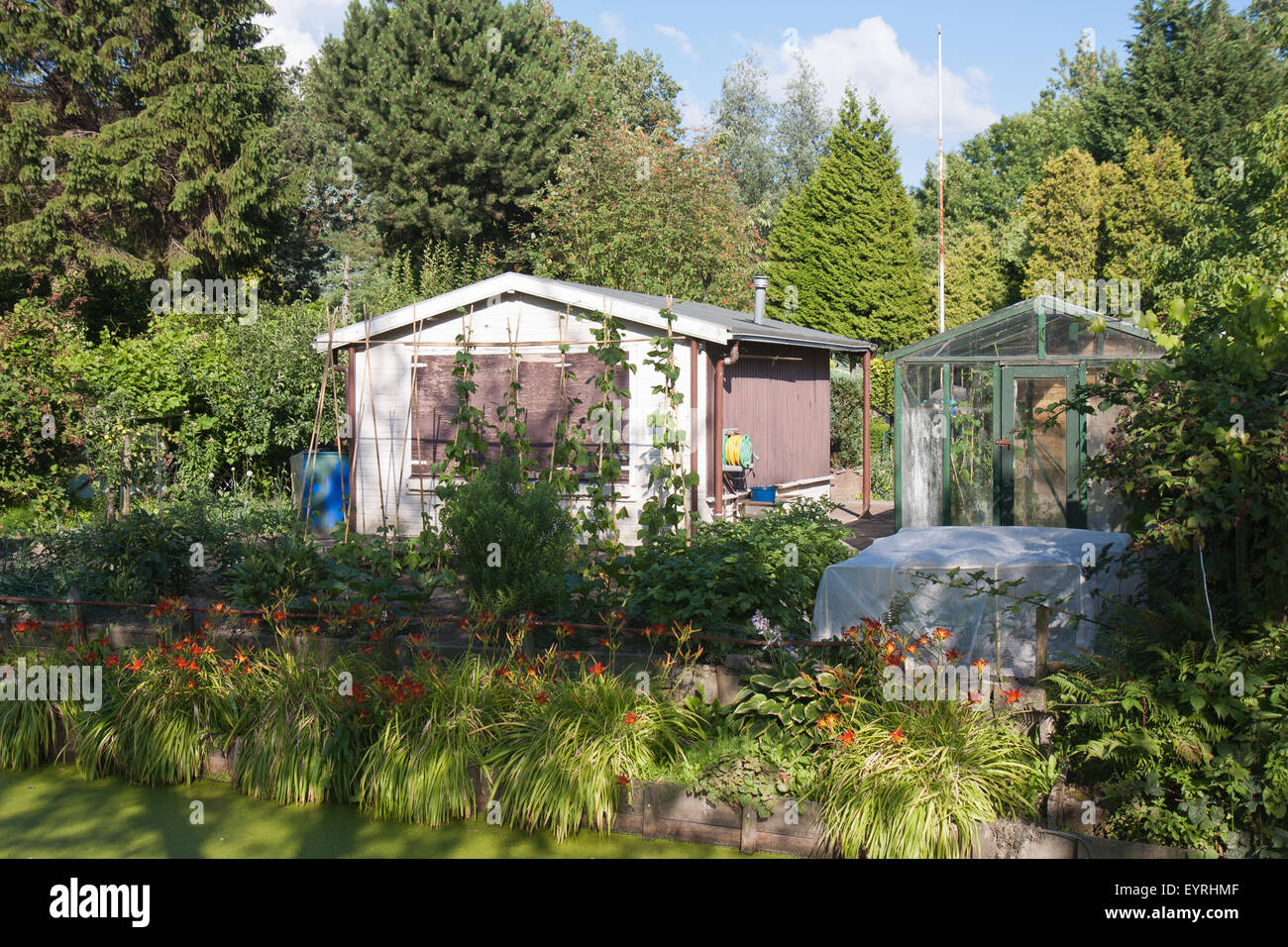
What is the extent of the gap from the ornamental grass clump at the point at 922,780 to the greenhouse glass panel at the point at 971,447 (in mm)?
7280

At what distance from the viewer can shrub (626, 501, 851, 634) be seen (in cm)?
639

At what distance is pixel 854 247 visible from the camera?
28.0 meters

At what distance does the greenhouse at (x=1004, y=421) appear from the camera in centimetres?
1129

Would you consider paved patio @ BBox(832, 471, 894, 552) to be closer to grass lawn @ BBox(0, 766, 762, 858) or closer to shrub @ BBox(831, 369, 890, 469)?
shrub @ BBox(831, 369, 890, 469)

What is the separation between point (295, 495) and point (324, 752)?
7.88m

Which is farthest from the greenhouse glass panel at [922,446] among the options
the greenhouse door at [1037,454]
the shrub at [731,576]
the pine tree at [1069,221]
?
the pine tree at [1069,221]

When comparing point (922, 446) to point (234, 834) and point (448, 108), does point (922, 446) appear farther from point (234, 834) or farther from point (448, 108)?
point (448, 108)

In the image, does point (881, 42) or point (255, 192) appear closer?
point (255, 192)

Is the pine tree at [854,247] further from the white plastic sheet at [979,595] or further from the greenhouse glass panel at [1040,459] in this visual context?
the white plastic sheet at [979,595]

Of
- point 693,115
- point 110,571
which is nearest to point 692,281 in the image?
point 110,571

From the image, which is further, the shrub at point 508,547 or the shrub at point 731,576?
the shrub at point 508,547

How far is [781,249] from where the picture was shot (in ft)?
94.6

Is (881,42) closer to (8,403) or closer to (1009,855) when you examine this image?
(8,403)

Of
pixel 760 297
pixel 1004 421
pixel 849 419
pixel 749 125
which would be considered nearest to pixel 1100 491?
pixel 1004 421
